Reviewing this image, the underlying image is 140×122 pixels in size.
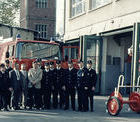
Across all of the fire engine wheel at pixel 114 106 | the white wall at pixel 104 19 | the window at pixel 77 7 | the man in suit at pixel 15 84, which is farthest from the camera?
the window at pixel 77 7

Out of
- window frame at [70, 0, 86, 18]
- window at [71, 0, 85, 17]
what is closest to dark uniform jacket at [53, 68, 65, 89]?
window frame at [70, 0, 86, 18]

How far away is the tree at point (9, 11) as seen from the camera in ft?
141

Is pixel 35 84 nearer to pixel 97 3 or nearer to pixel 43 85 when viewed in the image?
pixel 43 85

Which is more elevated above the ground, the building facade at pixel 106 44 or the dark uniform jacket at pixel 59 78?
the building facade at pixel 106 44

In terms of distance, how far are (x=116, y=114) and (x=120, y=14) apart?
690 centimetres

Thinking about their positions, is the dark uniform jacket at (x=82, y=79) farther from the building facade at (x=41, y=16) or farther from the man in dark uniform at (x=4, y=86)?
the building facade at (x=41, y=16)

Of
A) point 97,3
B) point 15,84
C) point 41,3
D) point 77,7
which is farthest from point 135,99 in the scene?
point 41,3

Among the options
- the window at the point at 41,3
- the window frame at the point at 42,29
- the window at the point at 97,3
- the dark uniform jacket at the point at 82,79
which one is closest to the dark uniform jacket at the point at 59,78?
the dark uniform jacket at the point at 82,79

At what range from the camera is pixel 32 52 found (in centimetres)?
1258

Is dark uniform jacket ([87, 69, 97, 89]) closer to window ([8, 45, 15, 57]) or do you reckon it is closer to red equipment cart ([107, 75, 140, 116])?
red equipment cart ([107, 75, 140, 116])

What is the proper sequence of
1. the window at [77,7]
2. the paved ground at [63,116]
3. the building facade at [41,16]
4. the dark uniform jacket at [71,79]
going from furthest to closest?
1. the building facade at [41,16]
2. the window at [77,7]
3. the dark uniform jacket at [71,79]
4. the paved ground at [63,116]

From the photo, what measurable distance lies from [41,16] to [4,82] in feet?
87.8

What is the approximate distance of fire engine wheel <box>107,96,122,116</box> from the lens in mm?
8868

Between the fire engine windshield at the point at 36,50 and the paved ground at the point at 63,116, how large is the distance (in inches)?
132
